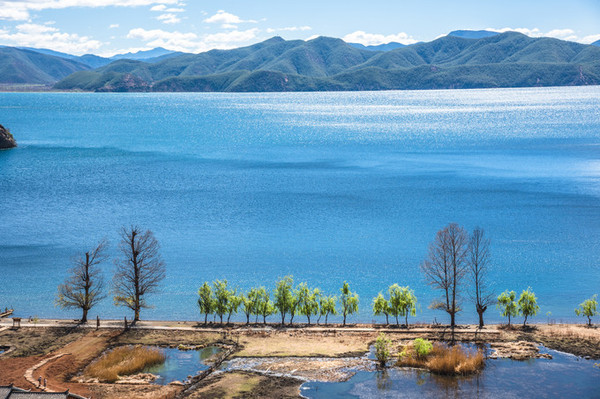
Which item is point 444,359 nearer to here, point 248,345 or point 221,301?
point 248,345

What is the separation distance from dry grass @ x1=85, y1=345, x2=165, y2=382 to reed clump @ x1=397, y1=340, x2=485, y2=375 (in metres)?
20.4

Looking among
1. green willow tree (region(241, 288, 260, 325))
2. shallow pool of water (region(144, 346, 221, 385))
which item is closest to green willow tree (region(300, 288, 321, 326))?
green willow tree (region(241, 288, 260, 325))

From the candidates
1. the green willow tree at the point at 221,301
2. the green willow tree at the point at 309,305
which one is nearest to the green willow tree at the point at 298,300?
the green willow tree at the point at 309,305

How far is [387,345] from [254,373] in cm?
1112

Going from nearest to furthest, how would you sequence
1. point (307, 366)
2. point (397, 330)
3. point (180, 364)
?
point (307, 366) < point (180, 364) < point (397, 330)

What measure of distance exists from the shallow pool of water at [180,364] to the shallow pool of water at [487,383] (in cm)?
967

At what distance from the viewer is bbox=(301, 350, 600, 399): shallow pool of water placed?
4291 cm

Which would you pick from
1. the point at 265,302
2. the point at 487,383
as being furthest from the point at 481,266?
the point at 487,383

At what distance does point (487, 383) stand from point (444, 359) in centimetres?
377

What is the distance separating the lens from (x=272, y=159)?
6570 inches

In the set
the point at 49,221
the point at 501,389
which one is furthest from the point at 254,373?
the point at 49,221

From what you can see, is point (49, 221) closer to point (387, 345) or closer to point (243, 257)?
point (243, 257)

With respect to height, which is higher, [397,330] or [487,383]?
[397,330]

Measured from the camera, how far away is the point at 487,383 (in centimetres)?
4416
